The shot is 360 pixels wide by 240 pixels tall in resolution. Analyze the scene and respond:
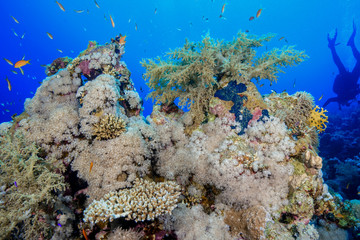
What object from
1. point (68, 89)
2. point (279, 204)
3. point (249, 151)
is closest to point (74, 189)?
point (68, 89)

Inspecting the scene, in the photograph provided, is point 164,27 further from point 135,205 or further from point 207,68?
point 135,205

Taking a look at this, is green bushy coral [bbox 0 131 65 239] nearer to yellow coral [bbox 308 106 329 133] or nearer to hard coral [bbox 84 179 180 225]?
hard coral [bbox 84 179 180 225]

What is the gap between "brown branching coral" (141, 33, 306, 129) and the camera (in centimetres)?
546

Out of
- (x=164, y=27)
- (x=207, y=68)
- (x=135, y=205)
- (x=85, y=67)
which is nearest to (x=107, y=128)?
(x=135, y=205)

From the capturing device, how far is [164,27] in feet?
446

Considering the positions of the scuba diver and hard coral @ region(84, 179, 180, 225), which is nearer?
hard coral @ region(84, 179, 180, 225)

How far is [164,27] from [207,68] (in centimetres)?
14927

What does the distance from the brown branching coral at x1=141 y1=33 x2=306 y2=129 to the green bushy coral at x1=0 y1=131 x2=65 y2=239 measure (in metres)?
3.93

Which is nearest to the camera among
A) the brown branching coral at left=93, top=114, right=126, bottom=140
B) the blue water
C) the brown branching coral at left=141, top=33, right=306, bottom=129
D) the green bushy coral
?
the green bushy coral

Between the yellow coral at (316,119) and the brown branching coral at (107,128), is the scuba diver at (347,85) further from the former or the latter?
the brown branching coral at (107,128)

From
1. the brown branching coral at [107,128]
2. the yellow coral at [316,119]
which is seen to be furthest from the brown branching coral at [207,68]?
the brown branching coral at [107,128]

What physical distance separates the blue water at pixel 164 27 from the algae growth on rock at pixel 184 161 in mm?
87717

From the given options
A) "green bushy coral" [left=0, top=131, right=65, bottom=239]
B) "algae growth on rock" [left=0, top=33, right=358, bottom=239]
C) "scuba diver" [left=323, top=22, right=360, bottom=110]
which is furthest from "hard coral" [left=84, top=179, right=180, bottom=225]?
"scuba diver" [left=323, top=22, right=360, bottom=110]

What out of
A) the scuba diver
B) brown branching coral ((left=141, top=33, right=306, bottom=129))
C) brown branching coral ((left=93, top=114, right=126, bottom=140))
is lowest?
brown branching coral ((left=93, top=114, right=126, bottom=140))
